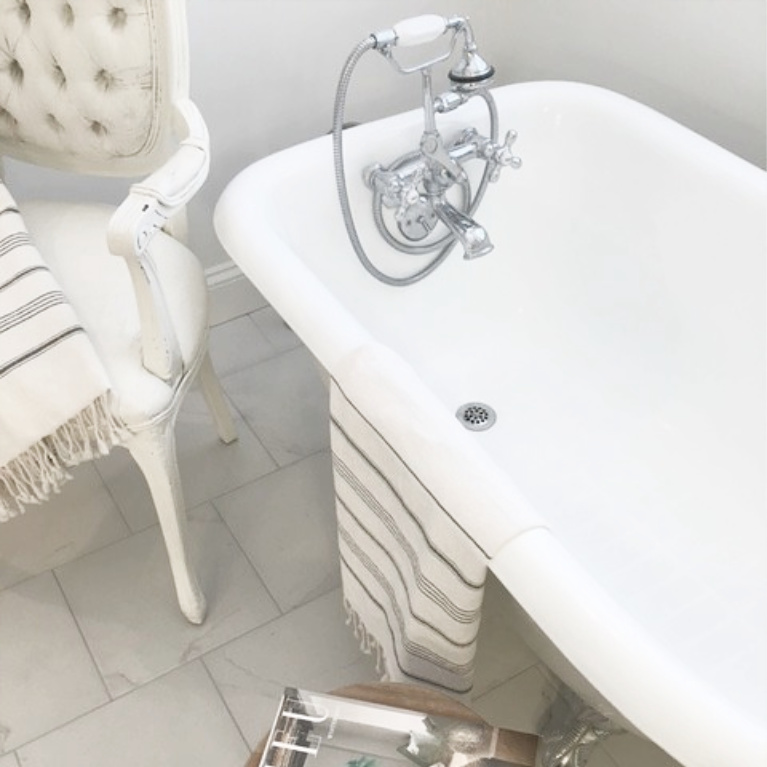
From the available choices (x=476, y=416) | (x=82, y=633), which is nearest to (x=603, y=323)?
(x=476, y=416)

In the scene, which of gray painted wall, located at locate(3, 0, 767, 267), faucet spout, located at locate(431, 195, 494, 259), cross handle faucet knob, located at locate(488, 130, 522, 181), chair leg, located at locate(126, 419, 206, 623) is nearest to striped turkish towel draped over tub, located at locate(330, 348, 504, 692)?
chair leg, located at locate(126, 419, 206, 623)

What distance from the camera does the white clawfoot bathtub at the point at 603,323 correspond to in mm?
1367

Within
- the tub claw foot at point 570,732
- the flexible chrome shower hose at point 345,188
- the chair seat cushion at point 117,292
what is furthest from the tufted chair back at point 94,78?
the tub claw foot at point 570,732

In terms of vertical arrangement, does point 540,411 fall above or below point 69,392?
below

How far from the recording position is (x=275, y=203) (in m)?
1.42

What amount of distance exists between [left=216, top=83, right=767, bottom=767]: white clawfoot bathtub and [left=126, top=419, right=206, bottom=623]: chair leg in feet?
0.88

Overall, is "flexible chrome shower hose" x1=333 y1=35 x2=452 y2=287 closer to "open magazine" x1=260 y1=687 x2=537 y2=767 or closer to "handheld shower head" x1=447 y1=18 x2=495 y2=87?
"handheld shower head" x1=447 y1=18 x2=495 y2=87

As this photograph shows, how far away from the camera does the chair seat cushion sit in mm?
1242

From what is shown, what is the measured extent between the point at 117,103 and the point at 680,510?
3.58 feet

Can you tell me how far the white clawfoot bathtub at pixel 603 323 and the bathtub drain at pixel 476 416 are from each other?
0.05 feet

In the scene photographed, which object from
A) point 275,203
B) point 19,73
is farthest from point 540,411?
point 19,73

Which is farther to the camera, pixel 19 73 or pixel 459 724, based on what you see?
pixel 19 73

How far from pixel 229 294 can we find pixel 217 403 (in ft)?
1.30

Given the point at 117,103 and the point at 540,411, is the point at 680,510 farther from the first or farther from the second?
the point at 117,103
